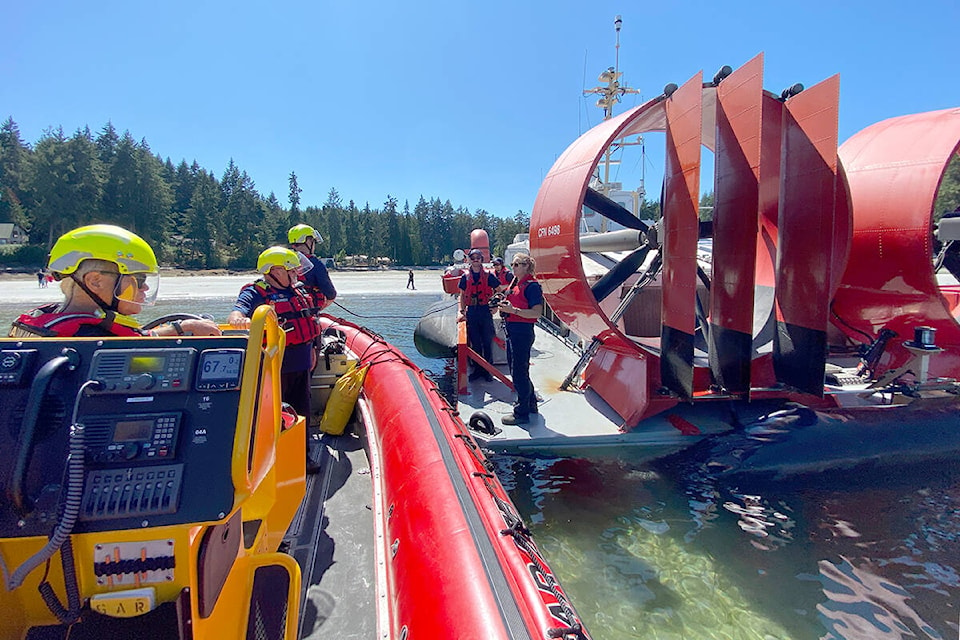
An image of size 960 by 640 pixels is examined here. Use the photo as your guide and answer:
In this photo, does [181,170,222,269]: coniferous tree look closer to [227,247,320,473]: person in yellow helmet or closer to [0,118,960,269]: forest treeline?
[0,118,960,269]: forest treeline

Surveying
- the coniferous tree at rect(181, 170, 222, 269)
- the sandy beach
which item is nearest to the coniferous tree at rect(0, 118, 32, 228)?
the coniferous tree at rect(181, 170, 222, 269)

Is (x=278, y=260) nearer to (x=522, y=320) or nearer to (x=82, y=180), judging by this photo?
(x=522, y=320)

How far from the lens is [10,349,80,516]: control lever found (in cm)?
103

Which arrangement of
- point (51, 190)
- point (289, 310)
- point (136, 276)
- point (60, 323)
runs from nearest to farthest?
point (60, 323)
point (136, 276)
point (289, 310)
point (51, 190)

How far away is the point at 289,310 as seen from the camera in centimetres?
308

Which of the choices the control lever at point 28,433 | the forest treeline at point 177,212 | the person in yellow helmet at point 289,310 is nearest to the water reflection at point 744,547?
the person in yellow helmet at point 289,310

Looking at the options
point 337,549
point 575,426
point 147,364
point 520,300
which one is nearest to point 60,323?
point 147,364

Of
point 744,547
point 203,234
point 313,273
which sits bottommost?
point 744,547

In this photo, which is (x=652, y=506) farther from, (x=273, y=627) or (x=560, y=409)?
(x=273, y=627)

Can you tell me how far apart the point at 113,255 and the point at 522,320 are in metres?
2.92

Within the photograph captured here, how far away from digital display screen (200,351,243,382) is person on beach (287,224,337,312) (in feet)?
7.81

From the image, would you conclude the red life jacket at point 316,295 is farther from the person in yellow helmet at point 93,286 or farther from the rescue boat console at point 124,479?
the rescue boat console at point 124,479

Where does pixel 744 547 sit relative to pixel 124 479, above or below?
below

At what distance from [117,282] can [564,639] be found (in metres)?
1.64
